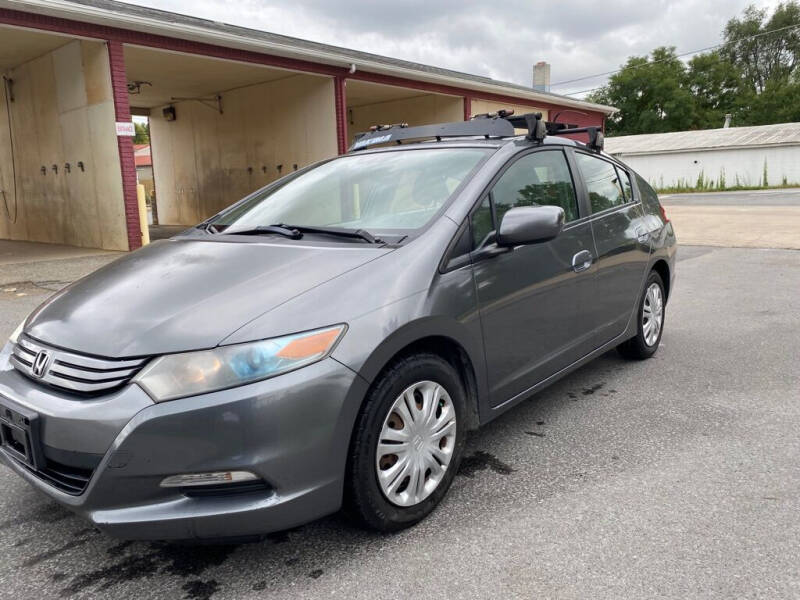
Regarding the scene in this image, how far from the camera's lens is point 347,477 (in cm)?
218

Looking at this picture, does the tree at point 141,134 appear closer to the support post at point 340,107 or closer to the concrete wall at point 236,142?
the concrete wall at point 236,142

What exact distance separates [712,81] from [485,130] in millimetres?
68181

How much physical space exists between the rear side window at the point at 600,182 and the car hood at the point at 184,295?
1.80 metres

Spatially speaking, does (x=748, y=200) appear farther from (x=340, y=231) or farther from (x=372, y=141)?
(x=340, y=231)

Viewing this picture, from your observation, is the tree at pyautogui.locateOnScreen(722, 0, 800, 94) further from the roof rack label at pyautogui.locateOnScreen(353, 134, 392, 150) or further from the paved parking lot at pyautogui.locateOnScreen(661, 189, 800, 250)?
the roof rack label at pyautogui.locateOnScreen(353, 134, 392, 150)

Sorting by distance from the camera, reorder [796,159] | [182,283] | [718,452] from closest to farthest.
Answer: [182,283] → [718,452] → [796,159]

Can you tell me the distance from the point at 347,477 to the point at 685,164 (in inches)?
1628

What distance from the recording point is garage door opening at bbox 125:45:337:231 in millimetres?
15188

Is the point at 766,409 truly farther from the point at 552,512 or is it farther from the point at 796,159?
the point at 796,159

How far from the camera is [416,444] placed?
2.39 meters

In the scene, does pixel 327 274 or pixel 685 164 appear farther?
pixel 685 164

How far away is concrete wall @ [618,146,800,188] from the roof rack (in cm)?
3713

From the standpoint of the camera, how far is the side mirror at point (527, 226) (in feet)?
8.97

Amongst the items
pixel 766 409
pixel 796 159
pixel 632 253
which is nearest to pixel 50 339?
pixel 632 253
